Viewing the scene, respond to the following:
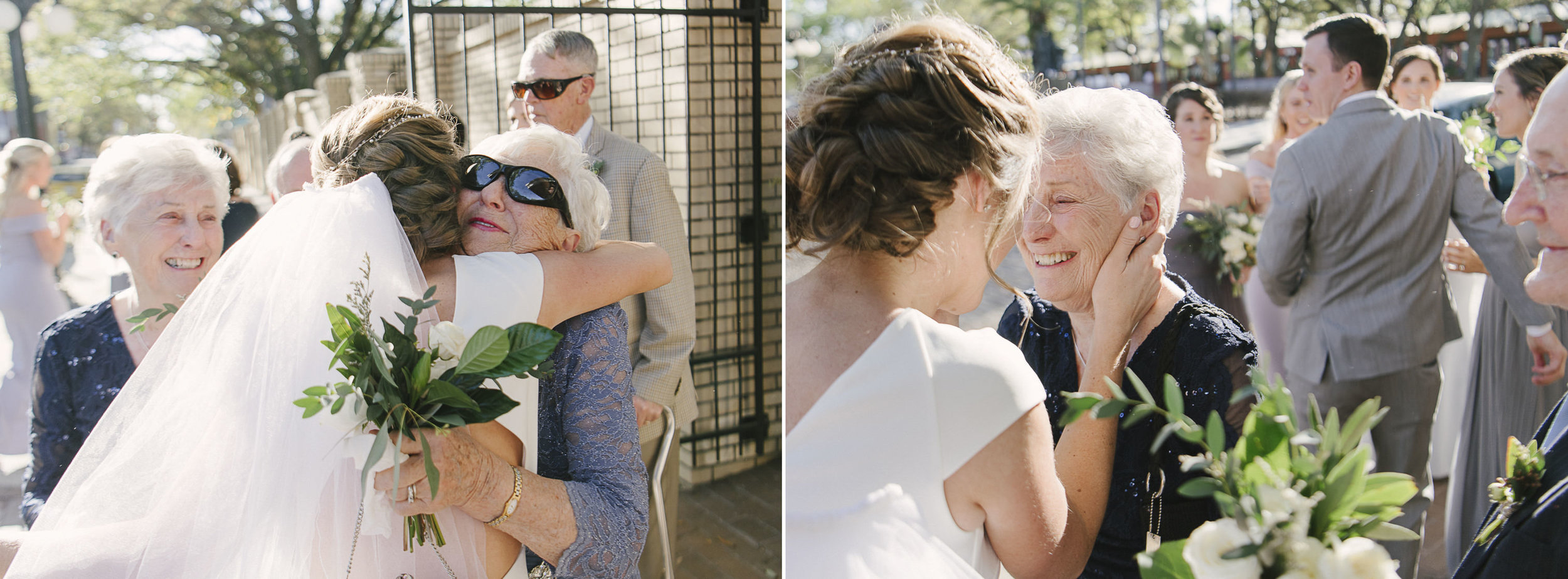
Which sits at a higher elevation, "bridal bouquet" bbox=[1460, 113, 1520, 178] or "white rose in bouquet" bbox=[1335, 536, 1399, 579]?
"bridal bouquet" bbox=[1460, 113, 1520, 178]

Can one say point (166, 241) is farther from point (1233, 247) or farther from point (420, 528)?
point (1233, 247)

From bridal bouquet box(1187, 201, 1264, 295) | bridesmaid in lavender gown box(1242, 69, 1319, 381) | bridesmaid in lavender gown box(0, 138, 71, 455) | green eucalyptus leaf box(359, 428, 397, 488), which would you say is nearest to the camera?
green eucalyptus leaf box(359, 428, 397, 488)

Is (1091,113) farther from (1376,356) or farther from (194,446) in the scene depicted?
(194,446)

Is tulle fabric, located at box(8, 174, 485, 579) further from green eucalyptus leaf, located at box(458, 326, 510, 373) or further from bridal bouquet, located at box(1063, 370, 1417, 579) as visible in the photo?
bridal bouquet, located at box(1063, 370, 1417, 579)

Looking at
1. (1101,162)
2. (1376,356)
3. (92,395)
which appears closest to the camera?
(1101,162)

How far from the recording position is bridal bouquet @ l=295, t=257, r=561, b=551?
1.34 meters

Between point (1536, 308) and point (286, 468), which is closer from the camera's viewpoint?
point (286, 468)

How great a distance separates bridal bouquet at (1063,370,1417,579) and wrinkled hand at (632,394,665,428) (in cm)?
176

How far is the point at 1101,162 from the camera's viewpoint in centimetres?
156

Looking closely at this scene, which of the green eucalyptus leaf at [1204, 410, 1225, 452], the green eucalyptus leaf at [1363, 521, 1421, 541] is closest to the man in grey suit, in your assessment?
the green eucalyptus leaf at [1363, 521, 1421, 541]

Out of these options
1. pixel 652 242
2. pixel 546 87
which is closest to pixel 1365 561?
pixel 652 242

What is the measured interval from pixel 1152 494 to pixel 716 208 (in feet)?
9.11

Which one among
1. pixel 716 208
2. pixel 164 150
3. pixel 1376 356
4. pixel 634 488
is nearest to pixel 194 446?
pixel 634 488

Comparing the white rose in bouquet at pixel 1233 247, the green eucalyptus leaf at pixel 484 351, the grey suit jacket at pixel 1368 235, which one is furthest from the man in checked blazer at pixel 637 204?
the grey suit jacket at pixel 1368 235
